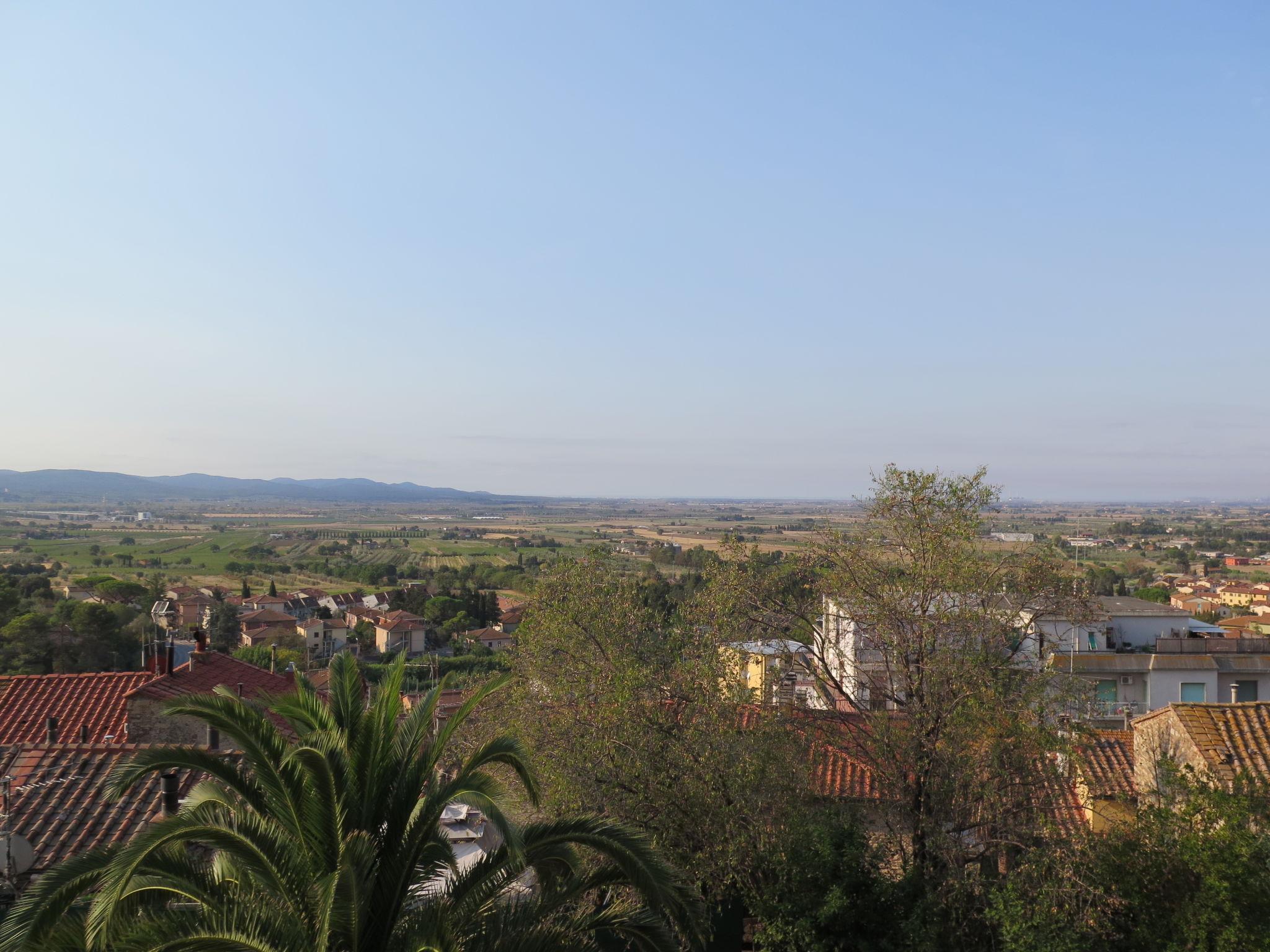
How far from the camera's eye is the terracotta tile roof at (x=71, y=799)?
9711 mm

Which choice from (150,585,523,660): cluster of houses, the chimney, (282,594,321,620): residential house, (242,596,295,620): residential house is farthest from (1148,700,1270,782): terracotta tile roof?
(282,594,321,620): residential house

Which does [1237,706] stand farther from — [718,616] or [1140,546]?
[1140,546]

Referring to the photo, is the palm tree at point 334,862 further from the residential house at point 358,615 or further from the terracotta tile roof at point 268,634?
the residential house at point 358,615

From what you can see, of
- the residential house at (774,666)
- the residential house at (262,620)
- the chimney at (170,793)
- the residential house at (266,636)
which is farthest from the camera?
the residential house at (262,620)

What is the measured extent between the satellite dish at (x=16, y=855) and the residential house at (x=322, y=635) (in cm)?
4198

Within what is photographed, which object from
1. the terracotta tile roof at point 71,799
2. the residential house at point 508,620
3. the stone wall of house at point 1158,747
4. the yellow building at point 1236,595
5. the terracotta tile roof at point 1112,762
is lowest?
the residential house at point 508,620

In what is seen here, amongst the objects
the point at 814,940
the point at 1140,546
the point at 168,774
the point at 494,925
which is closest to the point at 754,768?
the point at 814,940

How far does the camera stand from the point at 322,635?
2103 inches

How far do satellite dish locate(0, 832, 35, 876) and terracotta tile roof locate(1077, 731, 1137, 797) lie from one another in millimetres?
12054

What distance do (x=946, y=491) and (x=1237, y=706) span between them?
19.8 ft

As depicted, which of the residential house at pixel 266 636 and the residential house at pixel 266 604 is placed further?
the residential house at pixel 266 604

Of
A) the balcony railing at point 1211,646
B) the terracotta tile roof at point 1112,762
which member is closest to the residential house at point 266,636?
the balcony railing at point 1211,646

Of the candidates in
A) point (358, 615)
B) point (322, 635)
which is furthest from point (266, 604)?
point (322, 635)

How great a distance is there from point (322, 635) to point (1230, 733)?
4963cm
